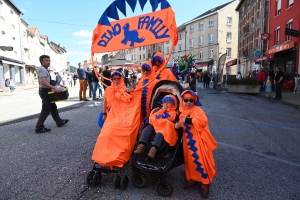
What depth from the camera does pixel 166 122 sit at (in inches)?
111

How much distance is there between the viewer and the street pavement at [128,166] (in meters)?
2.73

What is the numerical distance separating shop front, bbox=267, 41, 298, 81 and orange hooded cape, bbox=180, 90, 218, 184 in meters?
16.2

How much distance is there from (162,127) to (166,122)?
8cm

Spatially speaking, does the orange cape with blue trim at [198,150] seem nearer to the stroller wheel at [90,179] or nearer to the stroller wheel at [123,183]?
the stroller wheel at [123,183]

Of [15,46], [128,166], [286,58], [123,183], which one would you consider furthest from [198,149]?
[15,46]

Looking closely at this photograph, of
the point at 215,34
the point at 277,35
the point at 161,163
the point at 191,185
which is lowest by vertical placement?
the point at 191,185

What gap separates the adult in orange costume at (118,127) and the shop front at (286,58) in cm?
1607

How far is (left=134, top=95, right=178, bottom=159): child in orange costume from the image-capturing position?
107 inches

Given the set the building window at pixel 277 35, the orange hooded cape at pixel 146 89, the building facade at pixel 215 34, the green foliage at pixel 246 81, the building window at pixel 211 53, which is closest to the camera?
the orange hooded cape at pixel 146 89

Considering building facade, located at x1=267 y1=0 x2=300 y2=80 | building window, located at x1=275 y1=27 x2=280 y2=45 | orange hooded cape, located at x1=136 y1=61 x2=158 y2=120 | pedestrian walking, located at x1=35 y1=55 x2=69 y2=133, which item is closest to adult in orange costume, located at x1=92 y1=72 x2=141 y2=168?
orange hooded cape, located at x1=136 y1=61 x2=158 y2=120

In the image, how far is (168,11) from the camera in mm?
3465

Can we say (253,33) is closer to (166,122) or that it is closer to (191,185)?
(166,122)

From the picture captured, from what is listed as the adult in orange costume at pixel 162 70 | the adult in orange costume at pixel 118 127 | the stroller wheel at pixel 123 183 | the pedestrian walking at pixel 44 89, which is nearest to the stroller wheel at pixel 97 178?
the adult in orange costume at pixel 118 127

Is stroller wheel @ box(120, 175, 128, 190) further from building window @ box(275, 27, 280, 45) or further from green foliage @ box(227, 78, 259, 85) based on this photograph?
building window @ box(275, 27, 280, 45)
